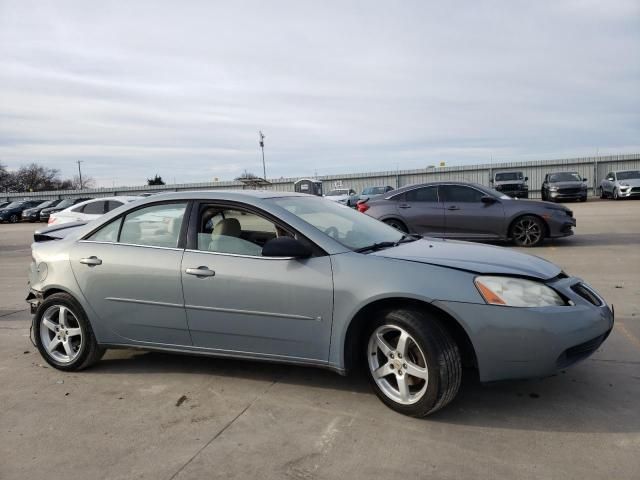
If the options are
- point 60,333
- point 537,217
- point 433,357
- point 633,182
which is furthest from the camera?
point 633,182

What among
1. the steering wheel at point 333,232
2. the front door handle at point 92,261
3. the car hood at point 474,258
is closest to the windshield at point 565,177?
the car hood at point 474,258

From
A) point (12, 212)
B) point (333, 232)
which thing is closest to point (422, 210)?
point (333, 232)

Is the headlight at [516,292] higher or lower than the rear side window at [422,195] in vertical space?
lower

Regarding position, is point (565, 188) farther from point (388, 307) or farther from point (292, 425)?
point (292, 425)

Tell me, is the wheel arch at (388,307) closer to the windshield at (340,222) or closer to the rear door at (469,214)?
the windshield at (340,222)

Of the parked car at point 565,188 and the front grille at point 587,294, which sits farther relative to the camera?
the parked car at point 565,188

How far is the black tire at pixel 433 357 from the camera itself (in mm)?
3059

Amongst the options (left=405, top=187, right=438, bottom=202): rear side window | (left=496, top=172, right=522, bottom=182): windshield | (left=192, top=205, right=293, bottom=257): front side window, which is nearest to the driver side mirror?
(left=192, top=205, right=293, bottom=257): front side window

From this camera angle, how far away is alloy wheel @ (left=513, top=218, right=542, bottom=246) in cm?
1041

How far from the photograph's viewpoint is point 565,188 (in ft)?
81.8

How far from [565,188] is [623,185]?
3157mm

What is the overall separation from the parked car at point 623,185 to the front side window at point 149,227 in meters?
26.5

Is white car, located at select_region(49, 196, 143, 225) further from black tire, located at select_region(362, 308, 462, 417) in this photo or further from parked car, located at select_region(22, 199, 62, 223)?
parked car, located at select_region(22, 199, 62, 223)

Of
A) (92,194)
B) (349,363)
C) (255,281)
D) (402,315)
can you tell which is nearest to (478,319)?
(402,315)
